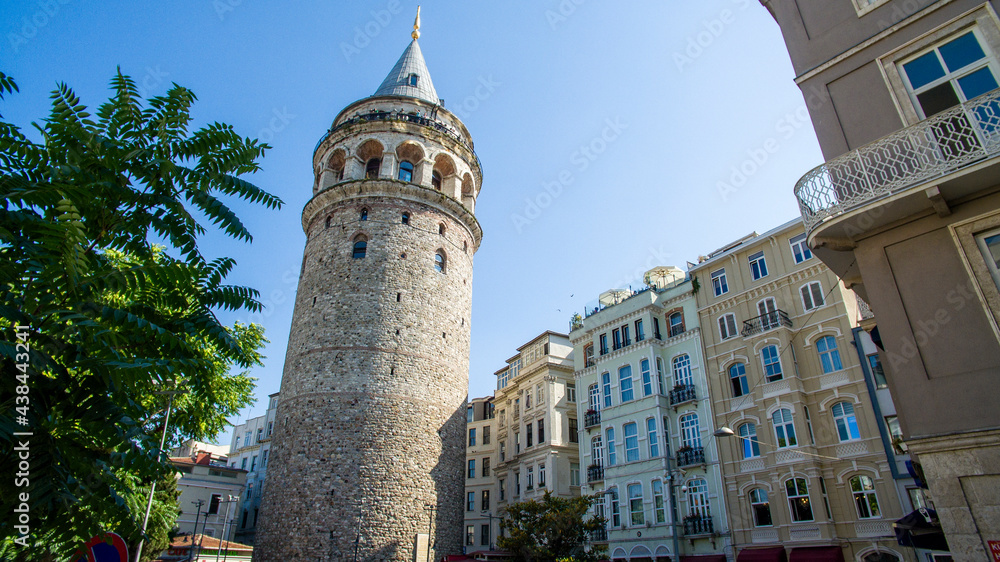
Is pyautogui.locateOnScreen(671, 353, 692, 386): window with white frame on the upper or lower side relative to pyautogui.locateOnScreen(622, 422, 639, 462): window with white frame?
upper

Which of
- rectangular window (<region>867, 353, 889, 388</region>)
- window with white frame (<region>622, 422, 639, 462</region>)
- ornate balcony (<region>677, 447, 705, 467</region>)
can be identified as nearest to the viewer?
rectangular window (<region>867, 353, 889, 388</region>)

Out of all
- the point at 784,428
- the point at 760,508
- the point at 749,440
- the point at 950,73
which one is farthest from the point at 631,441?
the point at 950,73

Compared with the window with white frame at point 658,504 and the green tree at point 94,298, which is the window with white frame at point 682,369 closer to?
the window with white frame at point 658,504

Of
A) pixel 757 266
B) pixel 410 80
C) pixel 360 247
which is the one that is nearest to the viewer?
pixel 757 266

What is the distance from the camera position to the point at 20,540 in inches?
193

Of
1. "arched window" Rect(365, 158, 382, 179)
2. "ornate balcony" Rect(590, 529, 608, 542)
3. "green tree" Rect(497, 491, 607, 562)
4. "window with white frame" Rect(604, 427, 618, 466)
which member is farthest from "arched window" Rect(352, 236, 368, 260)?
"ornate balcony" Rect(590, 529, 608, 542)

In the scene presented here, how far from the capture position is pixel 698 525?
22.4 metres

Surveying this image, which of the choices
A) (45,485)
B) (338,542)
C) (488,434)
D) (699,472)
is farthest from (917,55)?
(488,434)

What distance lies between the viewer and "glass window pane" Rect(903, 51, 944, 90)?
9.22 meters

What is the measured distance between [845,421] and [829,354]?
2453 mm

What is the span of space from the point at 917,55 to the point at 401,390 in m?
21.8

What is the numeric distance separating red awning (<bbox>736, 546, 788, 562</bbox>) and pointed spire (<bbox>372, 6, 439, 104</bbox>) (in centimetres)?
2741

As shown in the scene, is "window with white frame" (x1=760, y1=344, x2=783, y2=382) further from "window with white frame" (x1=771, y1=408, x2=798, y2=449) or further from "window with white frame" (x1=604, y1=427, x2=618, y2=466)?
"window with white frame" (x1=604, y1=427, x2=618, y2=466)

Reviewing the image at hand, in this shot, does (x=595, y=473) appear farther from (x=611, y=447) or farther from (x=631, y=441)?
(x=631, y=441)
